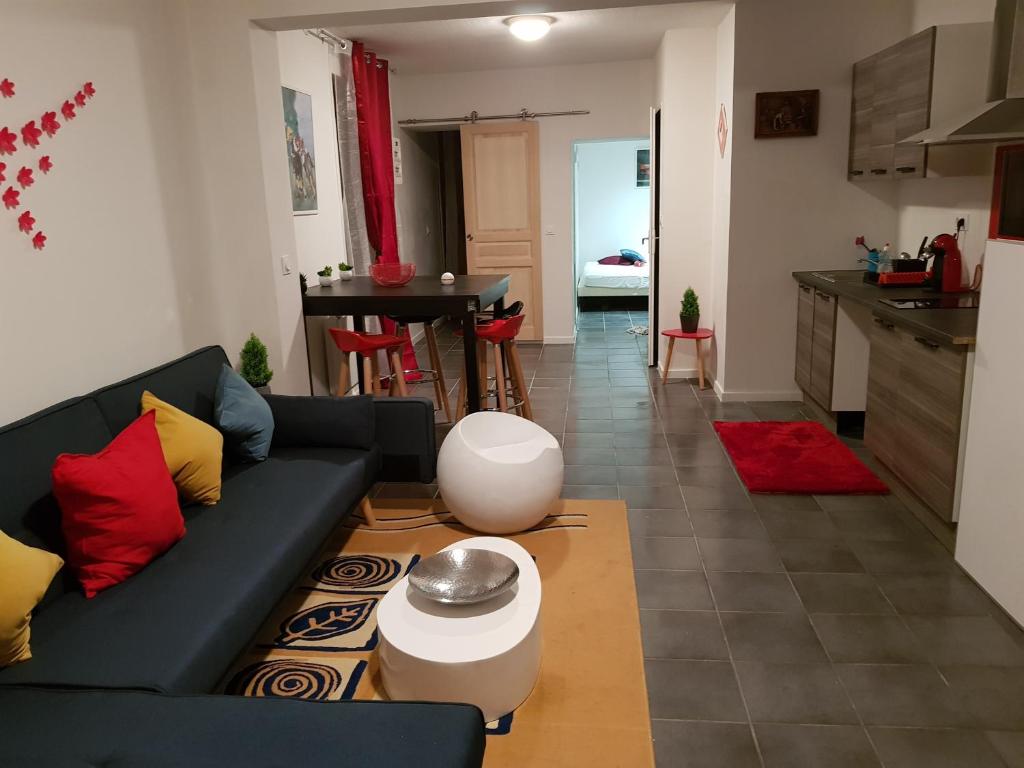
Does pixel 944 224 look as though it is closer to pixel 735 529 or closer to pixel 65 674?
pixel 735 529

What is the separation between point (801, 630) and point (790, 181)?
3.36 m

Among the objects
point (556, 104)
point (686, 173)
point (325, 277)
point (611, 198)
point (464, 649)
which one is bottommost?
point (464, 649)

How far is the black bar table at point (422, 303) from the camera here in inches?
169

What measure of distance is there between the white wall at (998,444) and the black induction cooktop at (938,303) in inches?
33.8

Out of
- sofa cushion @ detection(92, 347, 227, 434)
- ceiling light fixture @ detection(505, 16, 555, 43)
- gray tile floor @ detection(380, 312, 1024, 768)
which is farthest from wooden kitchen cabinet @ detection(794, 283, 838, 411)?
sofa cushion @ detection(92, 347, 227, 434)

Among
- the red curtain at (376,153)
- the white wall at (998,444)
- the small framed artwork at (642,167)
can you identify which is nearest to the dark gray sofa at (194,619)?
the white wall at (998,444)

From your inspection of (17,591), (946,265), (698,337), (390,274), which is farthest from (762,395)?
(17,591)

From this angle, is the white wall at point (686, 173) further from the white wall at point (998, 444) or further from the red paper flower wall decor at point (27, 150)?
the red paper flower wall decor at point (27, 150)

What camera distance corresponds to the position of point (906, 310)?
354 cm

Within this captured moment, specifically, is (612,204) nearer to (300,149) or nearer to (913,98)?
(300,149)

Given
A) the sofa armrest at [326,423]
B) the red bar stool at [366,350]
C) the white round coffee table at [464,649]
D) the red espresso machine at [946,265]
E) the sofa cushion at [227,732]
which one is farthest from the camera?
the red bar stool at [366,350]

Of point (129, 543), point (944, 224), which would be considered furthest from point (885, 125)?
point (129, 543)

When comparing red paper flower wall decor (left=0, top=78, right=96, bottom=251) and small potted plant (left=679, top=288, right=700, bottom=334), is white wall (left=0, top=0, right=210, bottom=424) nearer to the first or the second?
red paper flower wall decor (left=0, top=78, right=96, bottom=251)

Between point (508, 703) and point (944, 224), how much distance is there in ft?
12.2
